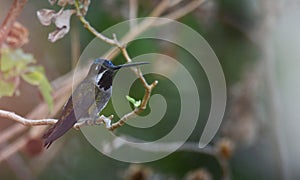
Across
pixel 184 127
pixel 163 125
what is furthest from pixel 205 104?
pixel 184 127

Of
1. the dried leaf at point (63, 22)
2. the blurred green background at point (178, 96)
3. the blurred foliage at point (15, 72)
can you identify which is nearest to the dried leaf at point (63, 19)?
the dried leaf at point (63, 22)

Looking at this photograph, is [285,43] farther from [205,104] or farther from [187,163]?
[187,163]

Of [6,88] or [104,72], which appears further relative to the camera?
[6,88]

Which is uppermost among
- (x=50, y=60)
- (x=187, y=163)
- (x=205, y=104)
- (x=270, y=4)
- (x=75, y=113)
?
(x=50, y=60)

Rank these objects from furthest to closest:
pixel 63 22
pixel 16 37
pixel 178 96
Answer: pixel 178 96, pixel 16 37, pixel 63 22

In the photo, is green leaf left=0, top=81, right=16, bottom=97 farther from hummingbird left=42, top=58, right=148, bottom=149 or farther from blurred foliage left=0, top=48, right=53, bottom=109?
hummingbird left=42, top=58, right=148, bottom=149

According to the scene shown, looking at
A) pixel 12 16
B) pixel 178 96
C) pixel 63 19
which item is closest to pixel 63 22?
pixel 63 19

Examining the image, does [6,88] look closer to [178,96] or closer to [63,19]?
[63,19]

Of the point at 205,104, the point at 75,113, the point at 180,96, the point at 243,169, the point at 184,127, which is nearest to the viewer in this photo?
the point at 75,113
